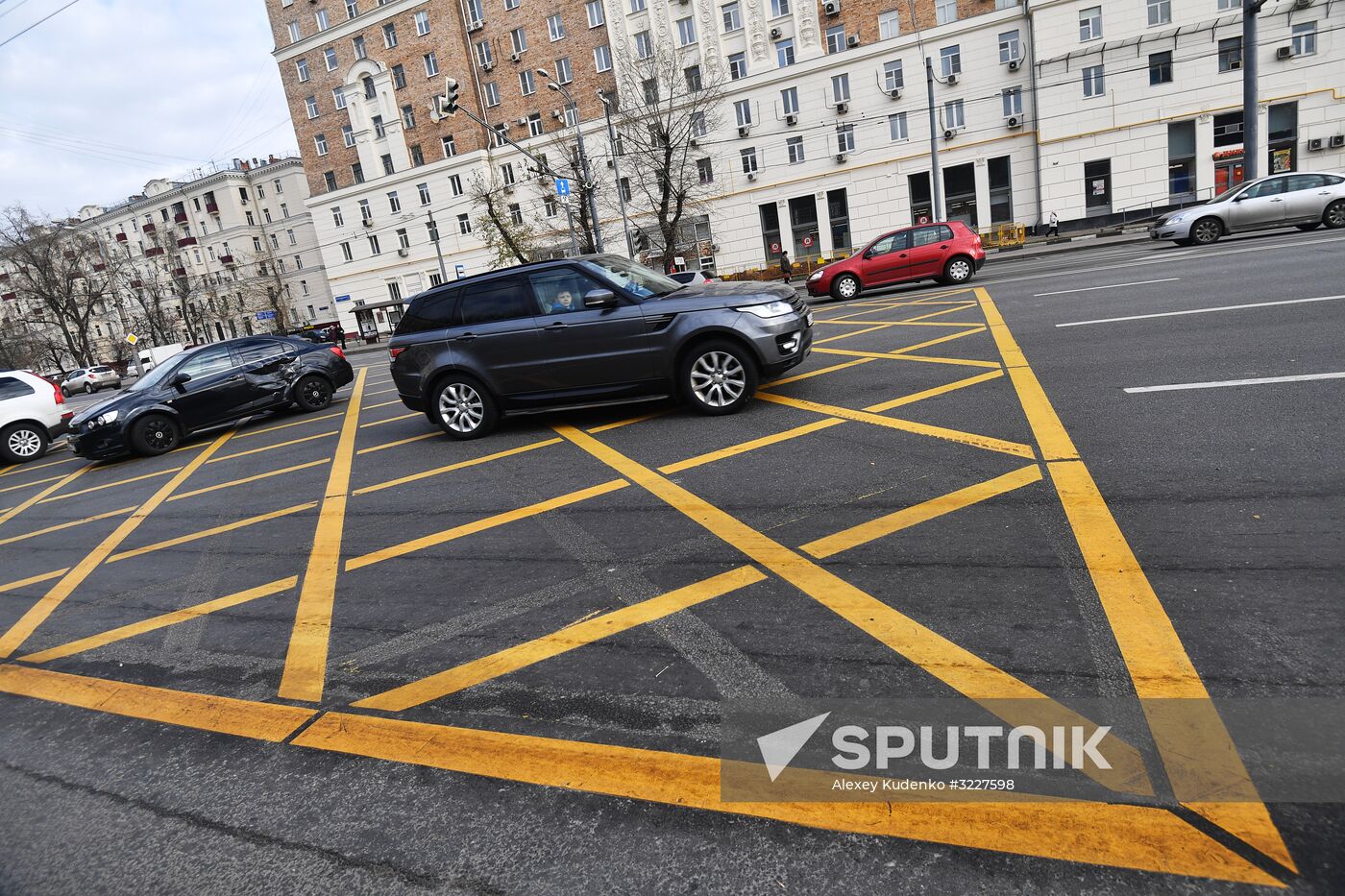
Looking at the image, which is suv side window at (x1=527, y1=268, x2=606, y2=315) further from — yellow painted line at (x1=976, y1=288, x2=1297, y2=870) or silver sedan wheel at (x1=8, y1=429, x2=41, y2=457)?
silver sedan wheel at (x1=8, y1=429, x2=41, y2=457)

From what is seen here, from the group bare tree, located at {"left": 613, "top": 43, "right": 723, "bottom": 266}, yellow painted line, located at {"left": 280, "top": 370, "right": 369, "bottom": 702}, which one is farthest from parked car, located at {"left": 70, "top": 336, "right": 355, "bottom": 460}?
bare tree, located at {"left": 613, "top": 43, "right": 723, "bottom": 266}

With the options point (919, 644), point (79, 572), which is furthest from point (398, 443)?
point (919, 644)

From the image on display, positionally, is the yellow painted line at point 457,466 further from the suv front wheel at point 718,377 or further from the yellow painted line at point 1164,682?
the yellow painted line at point 1164,682

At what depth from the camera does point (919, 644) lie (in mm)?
2906

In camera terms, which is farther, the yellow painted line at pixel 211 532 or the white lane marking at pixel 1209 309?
the white lane marking at pixel 1209 309

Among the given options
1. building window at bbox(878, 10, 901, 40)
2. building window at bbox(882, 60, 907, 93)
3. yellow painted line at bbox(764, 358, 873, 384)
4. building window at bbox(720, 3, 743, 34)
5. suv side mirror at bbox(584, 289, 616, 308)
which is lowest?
yellow painted line at bbox(764, 358, 873, 384)

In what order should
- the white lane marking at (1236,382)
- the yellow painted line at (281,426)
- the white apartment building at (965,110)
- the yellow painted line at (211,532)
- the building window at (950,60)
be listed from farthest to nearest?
the building window at (950,60)
the white apartment building at (965,110)
the yellow painted line at (281,426)
the yellow painted line at (211,532)
the white lane marking at (1236,382)

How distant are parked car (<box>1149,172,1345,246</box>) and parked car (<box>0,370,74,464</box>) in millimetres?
24797

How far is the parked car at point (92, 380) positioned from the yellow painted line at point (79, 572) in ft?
136

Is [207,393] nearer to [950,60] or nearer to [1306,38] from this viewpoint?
[950,60]

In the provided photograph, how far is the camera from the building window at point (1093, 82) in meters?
32.3

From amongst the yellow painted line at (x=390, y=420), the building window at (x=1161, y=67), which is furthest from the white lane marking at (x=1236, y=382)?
the building window at (x=1161, y=67)

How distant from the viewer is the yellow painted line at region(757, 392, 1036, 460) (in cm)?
504

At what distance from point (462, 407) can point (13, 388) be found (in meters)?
10.8
